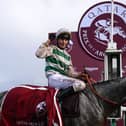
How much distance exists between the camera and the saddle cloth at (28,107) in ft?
38.8

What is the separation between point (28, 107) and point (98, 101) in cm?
123

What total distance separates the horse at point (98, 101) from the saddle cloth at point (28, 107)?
0.87 ft

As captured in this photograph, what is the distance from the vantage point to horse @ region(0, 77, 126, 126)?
462 inches

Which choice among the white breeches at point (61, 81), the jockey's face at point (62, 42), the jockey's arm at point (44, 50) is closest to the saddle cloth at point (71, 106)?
the white breeches at point (61, 81)

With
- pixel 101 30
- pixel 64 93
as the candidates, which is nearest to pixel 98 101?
pixel 64 93

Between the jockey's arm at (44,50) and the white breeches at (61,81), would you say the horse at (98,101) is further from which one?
the jockey's arm at (44,50)

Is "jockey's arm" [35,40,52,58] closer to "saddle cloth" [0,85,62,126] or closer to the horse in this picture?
"saddle cloth" [0,85,62,126]

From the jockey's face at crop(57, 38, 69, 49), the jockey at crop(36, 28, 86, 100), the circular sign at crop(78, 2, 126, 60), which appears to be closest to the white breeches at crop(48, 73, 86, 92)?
the jockey at crop(36, 28, 86, 100)

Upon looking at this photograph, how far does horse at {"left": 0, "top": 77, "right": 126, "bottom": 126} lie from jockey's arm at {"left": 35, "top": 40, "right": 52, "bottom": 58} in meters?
0.94

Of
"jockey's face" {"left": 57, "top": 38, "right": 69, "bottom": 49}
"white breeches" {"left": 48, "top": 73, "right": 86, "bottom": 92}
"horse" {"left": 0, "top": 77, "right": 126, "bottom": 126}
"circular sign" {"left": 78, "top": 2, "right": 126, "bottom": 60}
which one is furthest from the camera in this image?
"circular sign" {"left": 78, "top": 2, "right": 126, "bottom": 60}

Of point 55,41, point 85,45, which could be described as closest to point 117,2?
point 85,45

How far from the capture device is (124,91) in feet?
39.3

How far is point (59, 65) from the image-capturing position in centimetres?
1222

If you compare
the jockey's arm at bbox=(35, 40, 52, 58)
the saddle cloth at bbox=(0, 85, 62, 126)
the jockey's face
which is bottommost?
the saddle cloth at bbox=(0, 85, 62, 126)
